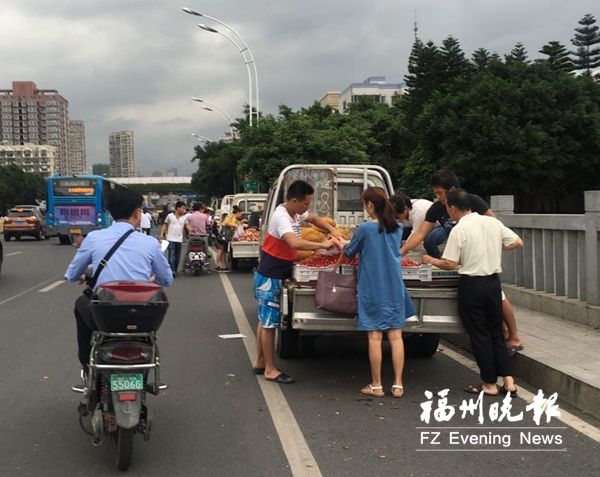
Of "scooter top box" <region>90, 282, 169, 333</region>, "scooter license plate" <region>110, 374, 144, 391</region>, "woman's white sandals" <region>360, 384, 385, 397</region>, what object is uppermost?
"scooter top box" <region>90, 282, 169, 333</region>

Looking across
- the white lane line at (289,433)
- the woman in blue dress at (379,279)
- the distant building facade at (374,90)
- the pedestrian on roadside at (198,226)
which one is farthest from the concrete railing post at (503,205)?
the distant building facade at (374,90)

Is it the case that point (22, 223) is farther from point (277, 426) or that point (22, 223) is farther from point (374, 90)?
point (374, 90)

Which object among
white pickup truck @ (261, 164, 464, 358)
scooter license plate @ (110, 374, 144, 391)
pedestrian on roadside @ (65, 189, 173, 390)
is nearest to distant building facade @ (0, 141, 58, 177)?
white pickup truck @ (261, 164, 464, 358)

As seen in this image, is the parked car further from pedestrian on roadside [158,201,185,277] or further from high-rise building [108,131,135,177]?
high-rise building [108,131,135,177]

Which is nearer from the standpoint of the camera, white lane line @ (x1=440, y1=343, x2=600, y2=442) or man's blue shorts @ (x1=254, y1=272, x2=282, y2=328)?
white lane line @ (x1=440, y1=343, x2=600, y2=442)

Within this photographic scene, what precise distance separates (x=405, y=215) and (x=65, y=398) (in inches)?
158

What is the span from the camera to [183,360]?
24.9 feet

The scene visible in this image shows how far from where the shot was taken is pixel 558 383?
601cm

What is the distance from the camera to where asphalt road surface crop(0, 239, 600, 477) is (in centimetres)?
445

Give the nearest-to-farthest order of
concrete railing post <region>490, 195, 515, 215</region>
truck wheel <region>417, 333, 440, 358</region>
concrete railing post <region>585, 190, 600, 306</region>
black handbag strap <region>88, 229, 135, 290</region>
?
1. black handbag strap <region>88, 229, 135, 290</region>
2. truck wheel <region>417, 333, 440, 358</region>
3. concrete railing post <region>585, 190, 600, 306</region>
4. concrete railing post <region>490, 195, 515, 215</region>

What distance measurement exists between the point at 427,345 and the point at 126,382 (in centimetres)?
419

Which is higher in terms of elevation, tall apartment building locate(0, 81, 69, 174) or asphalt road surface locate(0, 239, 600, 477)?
tall apartment building locate(0, 81, 69, 174)

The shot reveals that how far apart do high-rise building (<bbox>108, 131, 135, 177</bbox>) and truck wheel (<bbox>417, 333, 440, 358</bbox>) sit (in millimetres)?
193058

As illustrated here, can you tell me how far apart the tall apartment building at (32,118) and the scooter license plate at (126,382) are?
162 meters
